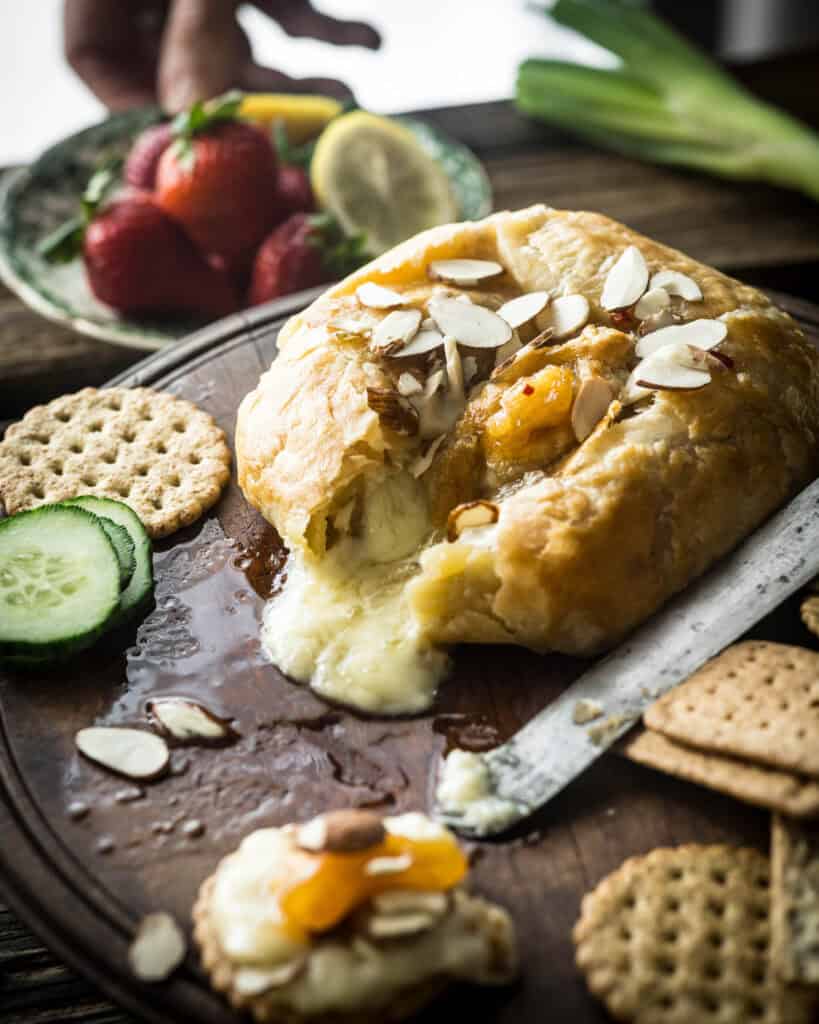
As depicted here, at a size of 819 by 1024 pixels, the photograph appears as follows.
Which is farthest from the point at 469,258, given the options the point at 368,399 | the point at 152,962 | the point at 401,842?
the point at 152,962

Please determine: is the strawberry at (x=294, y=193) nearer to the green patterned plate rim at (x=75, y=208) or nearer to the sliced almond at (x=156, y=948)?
the green patterned plate rim at (x=75, y=208)

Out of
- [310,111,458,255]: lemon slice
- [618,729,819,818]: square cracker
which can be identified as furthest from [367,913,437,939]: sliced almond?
[310,111,458,255]: lemon slice

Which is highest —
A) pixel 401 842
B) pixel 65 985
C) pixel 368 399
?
pixel 368 399

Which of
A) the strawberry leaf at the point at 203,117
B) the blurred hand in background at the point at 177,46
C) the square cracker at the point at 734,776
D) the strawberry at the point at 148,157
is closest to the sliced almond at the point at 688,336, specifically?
the square cracker at the point at 734,776

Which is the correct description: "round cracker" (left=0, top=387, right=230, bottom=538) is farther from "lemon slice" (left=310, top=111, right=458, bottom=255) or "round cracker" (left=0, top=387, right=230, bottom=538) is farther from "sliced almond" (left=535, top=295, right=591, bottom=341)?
"lemon slice" (left=310, top=111, right=458, bottom=255)

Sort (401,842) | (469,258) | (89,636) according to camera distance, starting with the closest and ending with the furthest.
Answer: (401,842) < (89,636) < (469,258)

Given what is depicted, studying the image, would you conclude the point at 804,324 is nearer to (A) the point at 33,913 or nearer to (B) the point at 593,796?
(B) the point at 593,796

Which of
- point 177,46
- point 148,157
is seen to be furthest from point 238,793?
point 177,46
